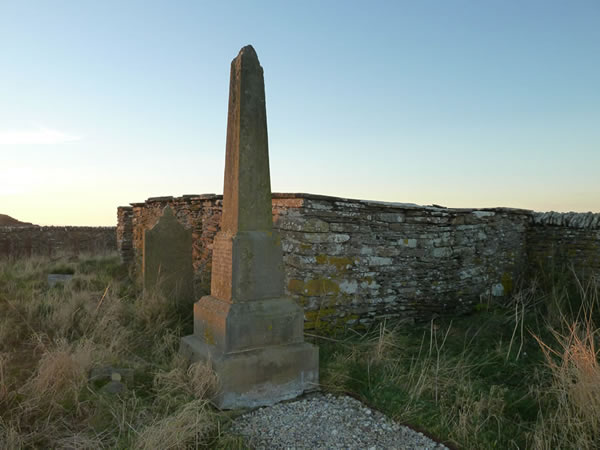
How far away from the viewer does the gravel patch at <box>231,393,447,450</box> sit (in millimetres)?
2977

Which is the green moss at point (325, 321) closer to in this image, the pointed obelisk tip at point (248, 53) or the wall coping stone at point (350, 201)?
the wall coping stone at point (350, 201)

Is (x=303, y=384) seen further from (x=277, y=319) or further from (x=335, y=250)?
(x=335, y=250)

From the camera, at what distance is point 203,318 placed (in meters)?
3.93

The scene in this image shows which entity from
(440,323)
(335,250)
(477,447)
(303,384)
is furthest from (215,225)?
(477,447)

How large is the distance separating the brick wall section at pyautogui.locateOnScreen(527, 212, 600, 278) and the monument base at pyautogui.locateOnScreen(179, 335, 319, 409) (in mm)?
6428

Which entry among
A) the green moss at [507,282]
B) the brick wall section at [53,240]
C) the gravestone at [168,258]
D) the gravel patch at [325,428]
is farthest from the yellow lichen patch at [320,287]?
the brick wall section at [53,240]

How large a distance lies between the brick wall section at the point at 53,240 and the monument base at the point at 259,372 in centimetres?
1438

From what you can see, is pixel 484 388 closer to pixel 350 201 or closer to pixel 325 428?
pixel 325 428

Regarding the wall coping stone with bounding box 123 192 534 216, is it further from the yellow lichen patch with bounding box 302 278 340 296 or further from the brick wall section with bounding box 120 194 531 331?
the yellow lichen patch with bounding box 302 278 340 296

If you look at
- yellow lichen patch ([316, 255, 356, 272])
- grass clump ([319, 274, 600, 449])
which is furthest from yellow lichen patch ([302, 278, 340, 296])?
grass clump ([319, 274, 600, 449])

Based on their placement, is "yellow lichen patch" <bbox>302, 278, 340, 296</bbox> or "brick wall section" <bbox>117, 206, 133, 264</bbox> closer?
"yellow lichen patch" <bbox>302, 278, 340, 296</bbox>

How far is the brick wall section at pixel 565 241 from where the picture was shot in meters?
8.26

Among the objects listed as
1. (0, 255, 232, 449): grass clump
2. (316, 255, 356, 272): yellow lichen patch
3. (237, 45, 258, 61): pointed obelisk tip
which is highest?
(237, 45, 258, 61): pointed obelisk tip

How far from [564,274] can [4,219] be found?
25452mm
